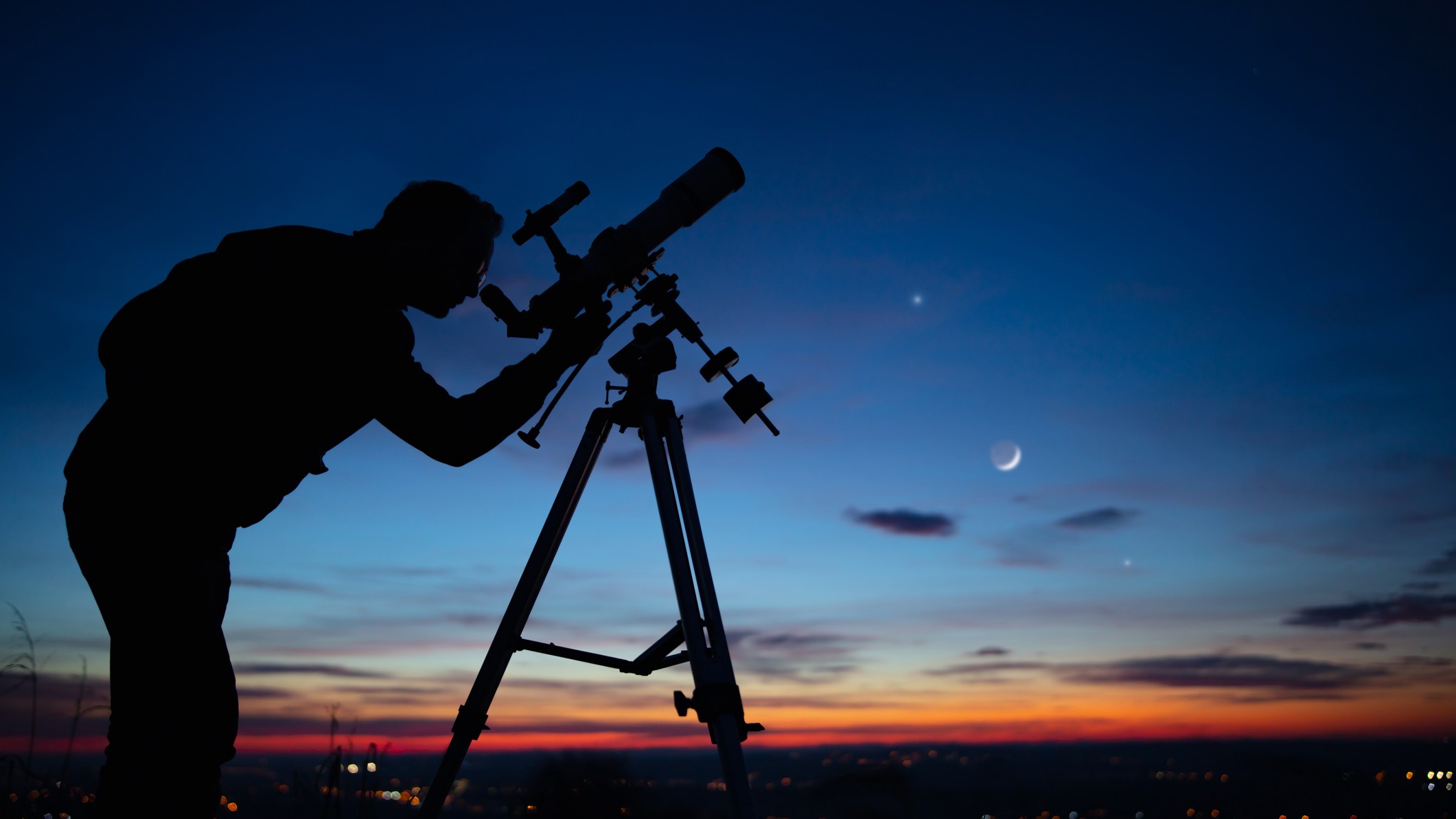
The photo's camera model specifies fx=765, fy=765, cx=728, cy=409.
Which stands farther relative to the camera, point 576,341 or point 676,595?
point 676,595

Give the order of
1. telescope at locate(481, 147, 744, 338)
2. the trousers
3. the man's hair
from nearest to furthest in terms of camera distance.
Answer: the trousers → the man's hair → telescope at locate(481, 147, 744, 338)

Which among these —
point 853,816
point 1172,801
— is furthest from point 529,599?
point 1172,801

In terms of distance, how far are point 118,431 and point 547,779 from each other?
168 inches

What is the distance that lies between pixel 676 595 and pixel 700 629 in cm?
17

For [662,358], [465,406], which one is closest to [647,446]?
[662,358]

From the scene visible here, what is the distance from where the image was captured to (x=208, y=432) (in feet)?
6.19

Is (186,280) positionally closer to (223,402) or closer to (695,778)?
(223,402)

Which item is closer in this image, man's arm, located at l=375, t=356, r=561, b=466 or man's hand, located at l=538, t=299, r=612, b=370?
man's arm, located at l=375, t=356, r=561, b=466

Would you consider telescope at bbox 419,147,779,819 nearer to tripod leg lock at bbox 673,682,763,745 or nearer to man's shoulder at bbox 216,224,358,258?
tripod leg lock at bbox 673,682,763,745

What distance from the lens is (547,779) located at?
5297mm

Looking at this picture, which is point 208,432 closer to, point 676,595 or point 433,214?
point 433,214

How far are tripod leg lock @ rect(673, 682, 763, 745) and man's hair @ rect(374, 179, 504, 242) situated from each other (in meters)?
1.90

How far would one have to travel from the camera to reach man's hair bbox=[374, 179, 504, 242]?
245 cm

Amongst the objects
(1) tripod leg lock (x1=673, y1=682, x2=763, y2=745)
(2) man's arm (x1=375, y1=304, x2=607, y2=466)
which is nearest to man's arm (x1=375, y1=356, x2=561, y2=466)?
(2) man's arm (x1=375, y1=304, x2=607, y2=466)
